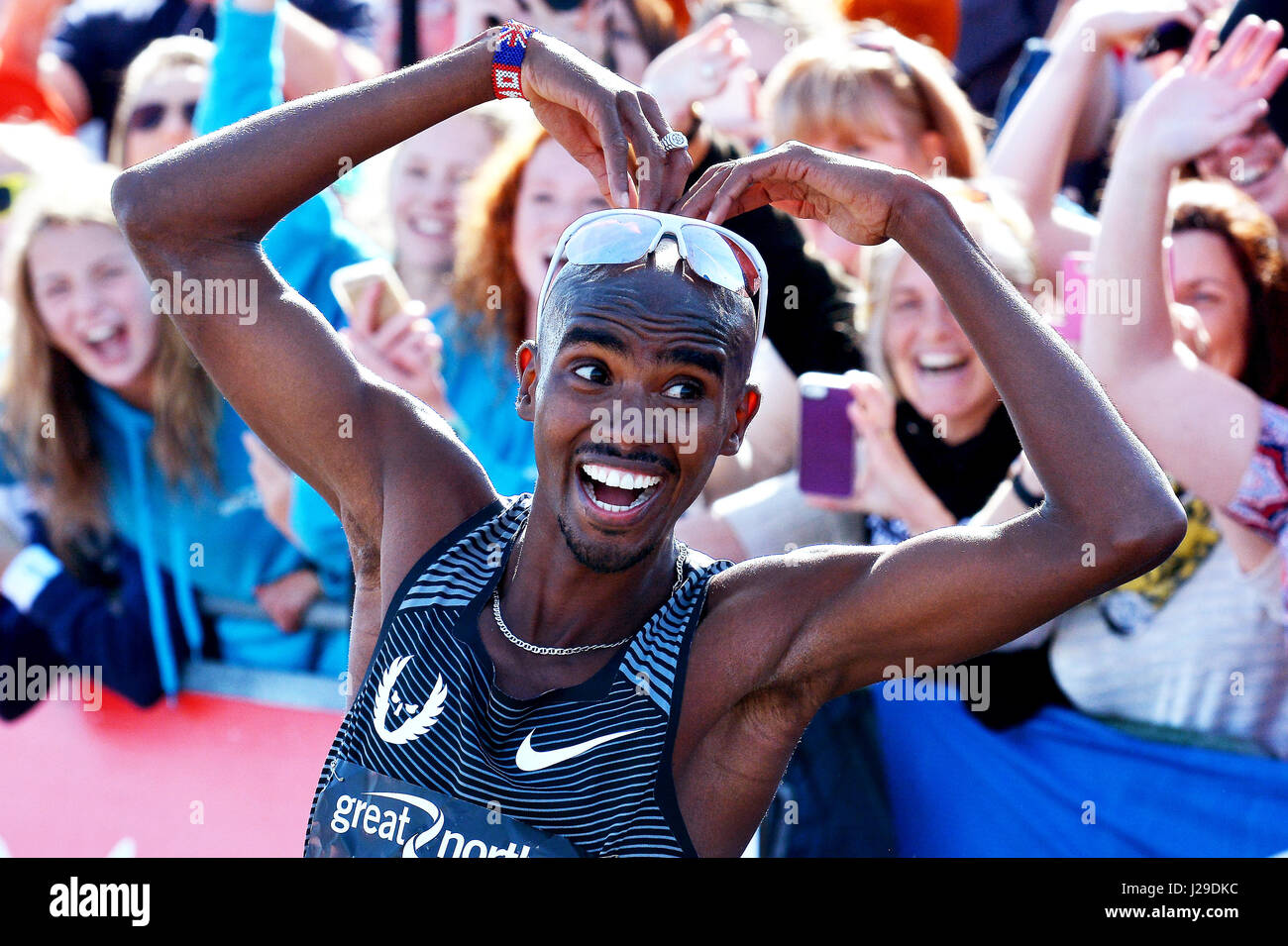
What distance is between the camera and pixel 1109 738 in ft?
12.2

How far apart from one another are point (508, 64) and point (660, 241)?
46 centimetres

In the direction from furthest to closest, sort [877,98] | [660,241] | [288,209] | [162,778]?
[162,778], [877,98], [288,209], [660,241]

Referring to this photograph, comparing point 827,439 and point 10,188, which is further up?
point 10,188

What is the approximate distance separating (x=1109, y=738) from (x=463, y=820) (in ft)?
7.30

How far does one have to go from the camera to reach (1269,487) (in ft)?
11.7

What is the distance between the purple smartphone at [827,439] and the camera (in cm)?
395

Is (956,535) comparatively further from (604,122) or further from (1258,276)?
(1258,276)

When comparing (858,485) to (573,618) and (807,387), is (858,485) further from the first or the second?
(573,618)

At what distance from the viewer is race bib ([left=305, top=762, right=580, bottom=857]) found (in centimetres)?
202

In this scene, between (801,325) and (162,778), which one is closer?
(801,325)

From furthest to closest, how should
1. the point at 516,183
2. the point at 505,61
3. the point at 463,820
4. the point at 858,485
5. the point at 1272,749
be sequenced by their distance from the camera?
the point at 516,183 < the point at 858,485 < the point at 1272,749 < the point at 505,61 < the point at 463,820

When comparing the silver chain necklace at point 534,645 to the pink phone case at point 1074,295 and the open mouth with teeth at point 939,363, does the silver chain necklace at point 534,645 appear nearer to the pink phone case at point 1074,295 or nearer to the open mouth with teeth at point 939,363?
the open mouth with teeth at point 939,363

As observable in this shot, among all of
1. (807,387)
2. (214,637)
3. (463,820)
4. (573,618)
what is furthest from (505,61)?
(214,637)

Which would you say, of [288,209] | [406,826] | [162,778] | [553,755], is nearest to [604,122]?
[288,209]
